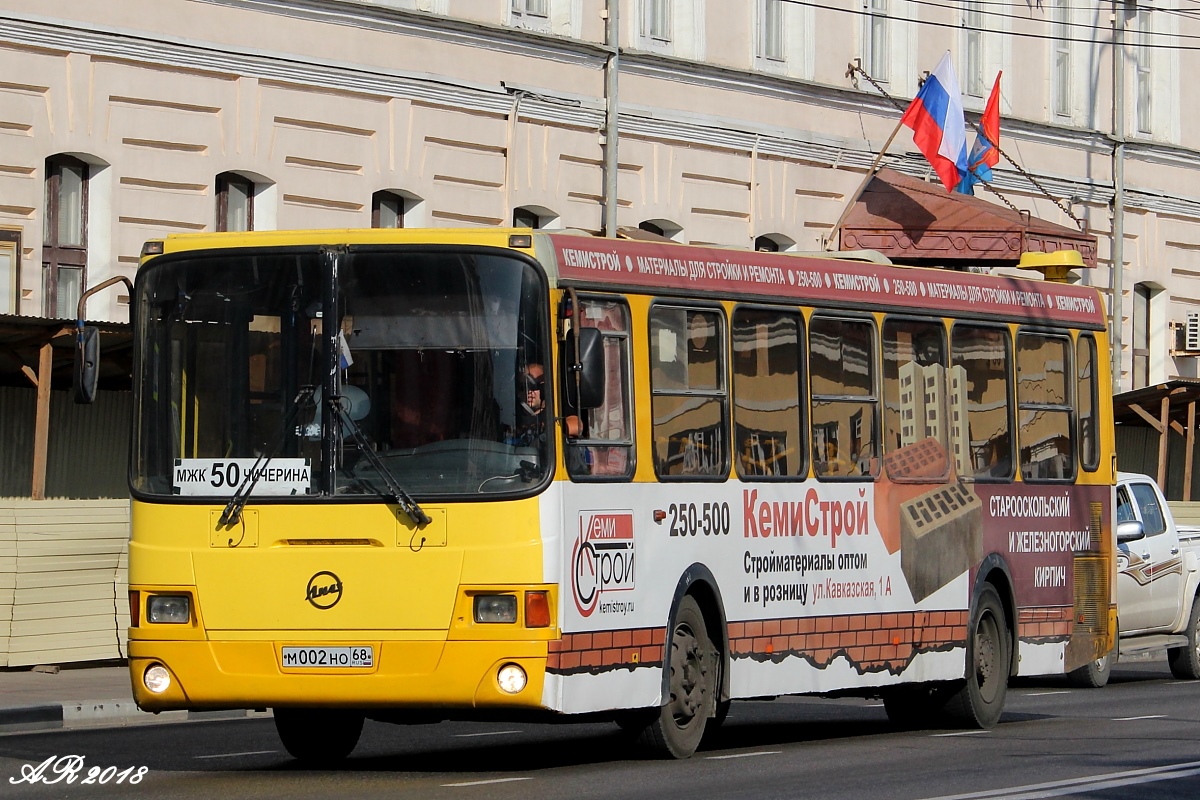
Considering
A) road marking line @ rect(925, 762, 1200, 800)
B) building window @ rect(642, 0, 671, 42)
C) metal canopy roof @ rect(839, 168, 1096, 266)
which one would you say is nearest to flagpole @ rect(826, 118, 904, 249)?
metal canopy roof @ rect(839, 168, 1096, 266)

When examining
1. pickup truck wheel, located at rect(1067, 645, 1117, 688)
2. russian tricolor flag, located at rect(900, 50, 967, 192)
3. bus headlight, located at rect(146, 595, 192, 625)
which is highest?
russian tricolor flag, located at rect(900, 50, 967, 192)

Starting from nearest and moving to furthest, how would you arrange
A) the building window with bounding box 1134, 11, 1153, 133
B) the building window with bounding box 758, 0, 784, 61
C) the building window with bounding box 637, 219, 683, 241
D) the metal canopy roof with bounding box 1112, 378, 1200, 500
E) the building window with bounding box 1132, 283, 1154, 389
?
the building window with bounding box 637, 219, 683, 241 → the building window with bounding box 758, 0, 784, 61 → the metal canopy roof with bounding box 1112, 378, 1200, 500 → the building window with bounding box 1132, 283, 1154, 389 → the building window with bounding box 1134, 11, 1153, 133

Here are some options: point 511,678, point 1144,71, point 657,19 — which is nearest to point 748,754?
point 511,678

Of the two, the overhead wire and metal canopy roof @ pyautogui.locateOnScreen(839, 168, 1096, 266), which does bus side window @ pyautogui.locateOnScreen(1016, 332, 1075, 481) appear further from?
the overhead wire

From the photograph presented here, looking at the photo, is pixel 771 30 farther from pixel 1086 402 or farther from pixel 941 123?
pixel 1086 402

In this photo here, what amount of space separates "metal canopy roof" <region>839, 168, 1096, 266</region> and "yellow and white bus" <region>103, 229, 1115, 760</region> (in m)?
18.5

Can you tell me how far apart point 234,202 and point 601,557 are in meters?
14.4

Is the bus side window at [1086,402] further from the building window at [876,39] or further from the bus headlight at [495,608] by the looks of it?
the building window at [876,39]

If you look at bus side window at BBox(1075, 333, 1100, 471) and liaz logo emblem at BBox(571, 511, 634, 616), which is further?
bus side window at BBox(1075, 333, 1100, 471)

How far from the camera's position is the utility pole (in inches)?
1495

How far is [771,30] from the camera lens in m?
32.7

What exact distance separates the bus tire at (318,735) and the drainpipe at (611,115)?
640 inches

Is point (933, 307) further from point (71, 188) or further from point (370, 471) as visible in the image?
Answer: point (71, 188)

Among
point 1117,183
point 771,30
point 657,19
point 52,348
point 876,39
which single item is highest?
point 876,39
